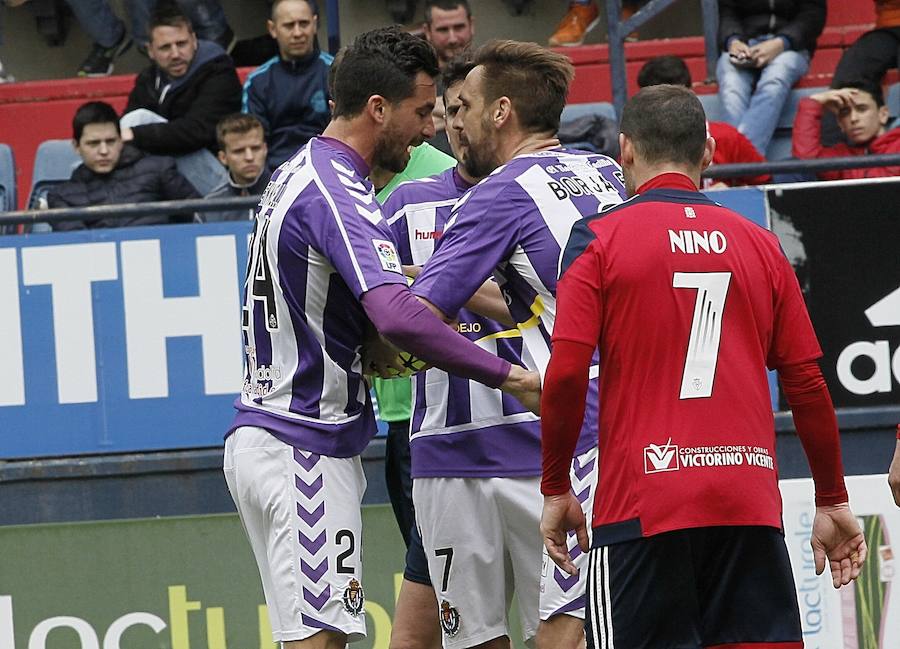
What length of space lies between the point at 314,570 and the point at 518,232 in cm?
111

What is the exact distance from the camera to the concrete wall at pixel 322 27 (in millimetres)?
11242

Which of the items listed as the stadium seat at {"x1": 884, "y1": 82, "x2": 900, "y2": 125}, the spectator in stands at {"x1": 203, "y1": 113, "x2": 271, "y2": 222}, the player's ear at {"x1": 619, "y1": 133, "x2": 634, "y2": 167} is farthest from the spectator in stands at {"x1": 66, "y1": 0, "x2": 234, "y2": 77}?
the player's ear at {"x1": 619, "y1": 133, "x2": 634, "y2": 167}

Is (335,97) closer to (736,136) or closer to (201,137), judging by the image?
(736,136)

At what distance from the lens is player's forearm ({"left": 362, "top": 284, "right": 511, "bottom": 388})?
3934 millimetres

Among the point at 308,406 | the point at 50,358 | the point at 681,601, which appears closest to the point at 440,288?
the point at 308,406

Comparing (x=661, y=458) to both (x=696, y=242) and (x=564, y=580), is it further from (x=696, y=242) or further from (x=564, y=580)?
(x=564, y=580)

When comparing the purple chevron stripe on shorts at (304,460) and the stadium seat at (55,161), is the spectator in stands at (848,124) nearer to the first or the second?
the purple chevron stripe on shorts at (304,460)

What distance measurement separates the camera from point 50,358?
6.80 metres

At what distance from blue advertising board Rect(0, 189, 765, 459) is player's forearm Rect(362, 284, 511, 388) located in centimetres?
293

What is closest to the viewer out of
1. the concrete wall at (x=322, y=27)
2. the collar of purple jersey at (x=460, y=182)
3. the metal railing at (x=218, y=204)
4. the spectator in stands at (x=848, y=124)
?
the collar of purple jersey at (x=460, y=182)

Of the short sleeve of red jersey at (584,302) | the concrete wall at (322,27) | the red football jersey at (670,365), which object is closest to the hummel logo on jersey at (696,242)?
the red football jersey at (670,365)

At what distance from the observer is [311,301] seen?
4086 millimetres

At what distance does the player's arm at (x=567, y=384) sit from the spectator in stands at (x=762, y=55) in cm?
536

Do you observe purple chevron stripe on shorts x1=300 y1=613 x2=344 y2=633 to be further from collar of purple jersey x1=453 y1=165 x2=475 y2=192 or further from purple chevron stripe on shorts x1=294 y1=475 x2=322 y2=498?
collar of purple jersey x1=453 y1=165 x2=475 y2=192
